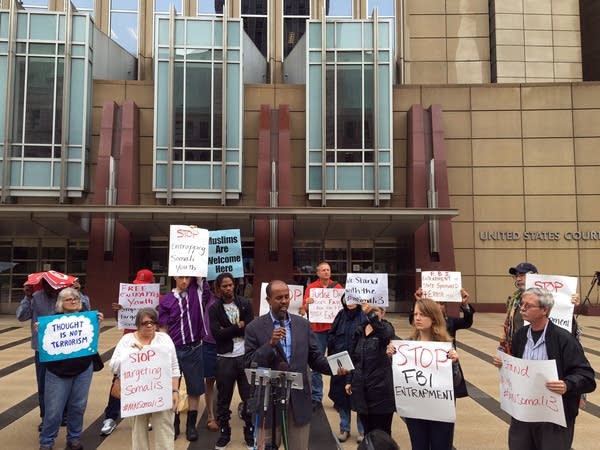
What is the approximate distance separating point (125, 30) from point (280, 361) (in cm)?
2685

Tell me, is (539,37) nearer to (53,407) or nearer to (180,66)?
(180,66)

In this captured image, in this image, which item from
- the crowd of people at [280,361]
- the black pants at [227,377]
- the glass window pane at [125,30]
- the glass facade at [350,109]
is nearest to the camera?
the crowd of people at [280,361]

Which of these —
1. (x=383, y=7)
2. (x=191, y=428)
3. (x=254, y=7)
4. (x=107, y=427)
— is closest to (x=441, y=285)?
(x=191, y=428)

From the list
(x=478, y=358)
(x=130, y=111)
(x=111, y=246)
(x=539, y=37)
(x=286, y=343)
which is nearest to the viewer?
(x=286, y=343)

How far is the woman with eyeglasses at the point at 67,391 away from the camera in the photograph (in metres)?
5.75

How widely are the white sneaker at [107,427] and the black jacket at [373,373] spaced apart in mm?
3325

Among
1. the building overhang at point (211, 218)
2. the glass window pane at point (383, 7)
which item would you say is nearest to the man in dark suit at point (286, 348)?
the building overhang at point (211, 218)

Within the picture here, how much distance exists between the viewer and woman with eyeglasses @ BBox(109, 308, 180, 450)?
16.3ft

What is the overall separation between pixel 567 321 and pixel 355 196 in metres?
16.4

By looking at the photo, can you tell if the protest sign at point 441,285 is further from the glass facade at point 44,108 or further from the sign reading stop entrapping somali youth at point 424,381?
the glass facade at point 44,108

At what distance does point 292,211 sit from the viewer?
719 inches

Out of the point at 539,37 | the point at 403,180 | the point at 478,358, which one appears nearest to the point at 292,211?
the point at 403,180

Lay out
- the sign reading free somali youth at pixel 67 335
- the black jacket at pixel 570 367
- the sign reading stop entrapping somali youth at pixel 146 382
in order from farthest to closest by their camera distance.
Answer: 1. the sign reading free somali youth at pixel 67 335
2. the sign reading stop entrapping somali youth at pixel 146 382
3. the black jacket at pixel 570 367

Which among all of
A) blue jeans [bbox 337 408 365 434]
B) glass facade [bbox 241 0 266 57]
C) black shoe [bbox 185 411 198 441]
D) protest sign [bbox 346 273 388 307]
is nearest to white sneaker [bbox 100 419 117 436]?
black shoe [bbox 185 411 198 441]
